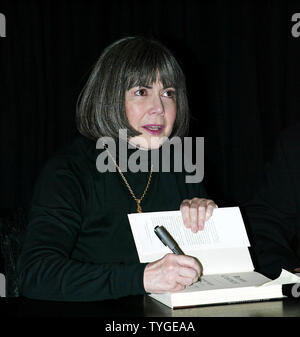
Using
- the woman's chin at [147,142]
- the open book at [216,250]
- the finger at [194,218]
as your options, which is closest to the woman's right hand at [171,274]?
the open book at [216,250]

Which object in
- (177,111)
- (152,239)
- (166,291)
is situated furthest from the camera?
(177,111)

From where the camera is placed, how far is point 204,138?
3.28 m

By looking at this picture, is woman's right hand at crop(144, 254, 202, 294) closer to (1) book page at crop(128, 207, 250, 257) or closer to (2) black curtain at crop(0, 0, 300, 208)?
(1) book page at crop(128, 207, 250, 257)

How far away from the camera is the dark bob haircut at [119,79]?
153 centimetres

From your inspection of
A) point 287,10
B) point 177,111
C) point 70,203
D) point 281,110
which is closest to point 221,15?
point 287,10

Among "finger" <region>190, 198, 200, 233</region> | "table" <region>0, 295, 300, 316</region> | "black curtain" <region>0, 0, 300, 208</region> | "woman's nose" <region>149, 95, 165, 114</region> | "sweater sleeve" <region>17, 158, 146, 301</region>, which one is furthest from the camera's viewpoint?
"black curtain" <region>0, 0, 300, 208</region>

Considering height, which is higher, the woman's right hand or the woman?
the woman

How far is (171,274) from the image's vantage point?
1083mm

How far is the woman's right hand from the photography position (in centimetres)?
108

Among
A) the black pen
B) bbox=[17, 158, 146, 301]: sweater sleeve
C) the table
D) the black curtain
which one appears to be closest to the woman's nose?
bbox=[17, 158, 146, 301]: sweater sleeve

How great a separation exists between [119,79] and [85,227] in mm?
409

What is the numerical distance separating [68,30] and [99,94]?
1.72m
